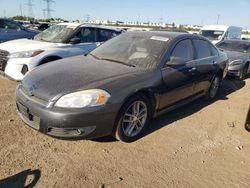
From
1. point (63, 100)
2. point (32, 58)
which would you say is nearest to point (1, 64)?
point (32, 58)

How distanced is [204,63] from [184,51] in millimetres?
772

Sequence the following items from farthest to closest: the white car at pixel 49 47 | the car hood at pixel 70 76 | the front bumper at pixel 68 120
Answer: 1. the white car at pixel 49 47
2. the car hood at pixel 70 76
3. the front bumper at pixel 68 120

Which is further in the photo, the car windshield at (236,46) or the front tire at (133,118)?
the car windshield at (236,46)

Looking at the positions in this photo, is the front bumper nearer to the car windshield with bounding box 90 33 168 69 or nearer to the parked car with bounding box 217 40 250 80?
the car windshield with bounding box 90 33 168 69

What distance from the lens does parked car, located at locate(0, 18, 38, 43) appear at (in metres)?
9.79

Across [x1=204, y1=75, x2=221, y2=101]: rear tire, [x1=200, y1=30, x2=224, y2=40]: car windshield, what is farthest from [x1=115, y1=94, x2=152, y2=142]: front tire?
[x1=200, y1=30, x2=224, y2=40]: car windshield

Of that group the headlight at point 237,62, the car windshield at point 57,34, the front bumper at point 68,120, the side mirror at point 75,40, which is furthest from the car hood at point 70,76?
the headlight at point 237,62

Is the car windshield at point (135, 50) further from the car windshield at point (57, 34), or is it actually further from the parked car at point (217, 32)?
the parked car at point (217, 32)

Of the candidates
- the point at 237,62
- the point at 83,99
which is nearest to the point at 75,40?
the point at 83,99

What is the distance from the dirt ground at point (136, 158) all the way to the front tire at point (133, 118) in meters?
0.13

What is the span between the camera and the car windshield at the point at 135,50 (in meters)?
4.02

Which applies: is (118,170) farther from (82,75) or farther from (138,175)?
(82,75)

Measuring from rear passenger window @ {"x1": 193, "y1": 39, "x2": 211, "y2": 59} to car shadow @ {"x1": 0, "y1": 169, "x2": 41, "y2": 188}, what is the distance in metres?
3.60

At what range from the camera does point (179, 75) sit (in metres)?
4.29
